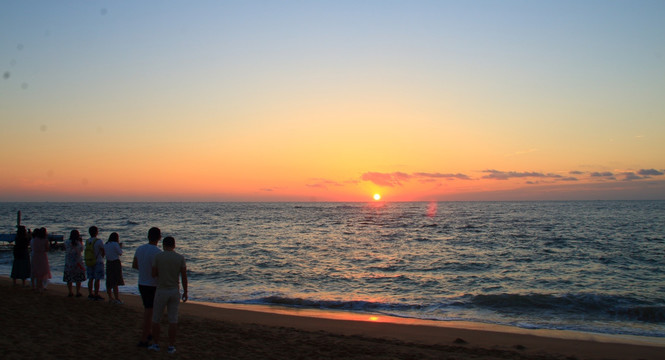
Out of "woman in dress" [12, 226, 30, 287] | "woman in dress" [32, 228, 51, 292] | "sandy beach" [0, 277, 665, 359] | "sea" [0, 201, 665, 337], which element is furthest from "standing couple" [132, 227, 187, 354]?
"woman in dress" [12, 226, 30, 287]

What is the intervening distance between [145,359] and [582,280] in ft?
56.1

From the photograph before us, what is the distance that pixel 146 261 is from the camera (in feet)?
23.7

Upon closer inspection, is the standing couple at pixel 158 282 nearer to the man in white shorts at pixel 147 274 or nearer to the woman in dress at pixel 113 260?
the man in white shorts at pixel 147 274

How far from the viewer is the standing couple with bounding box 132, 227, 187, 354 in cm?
673

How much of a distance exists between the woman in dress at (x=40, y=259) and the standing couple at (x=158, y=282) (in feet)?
21.8

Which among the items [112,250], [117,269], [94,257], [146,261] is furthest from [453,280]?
[146,261]

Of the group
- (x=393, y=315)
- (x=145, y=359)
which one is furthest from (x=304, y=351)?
(x=393, y=315)

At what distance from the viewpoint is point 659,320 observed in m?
12.2

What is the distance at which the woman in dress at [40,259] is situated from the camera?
39.5ft

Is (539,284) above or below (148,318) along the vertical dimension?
below

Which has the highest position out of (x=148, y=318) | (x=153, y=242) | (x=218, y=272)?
(x=153, y=242)

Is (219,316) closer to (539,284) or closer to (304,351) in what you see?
(304,351)

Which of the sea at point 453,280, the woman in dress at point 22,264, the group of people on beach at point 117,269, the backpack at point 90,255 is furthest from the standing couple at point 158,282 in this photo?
the woman in dress at point 22,264

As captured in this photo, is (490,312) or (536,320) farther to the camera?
(490,312)
